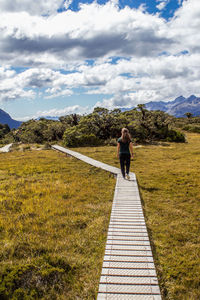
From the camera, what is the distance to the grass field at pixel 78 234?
4961 millimetres

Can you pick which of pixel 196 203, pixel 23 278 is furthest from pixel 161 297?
pixel 196 203

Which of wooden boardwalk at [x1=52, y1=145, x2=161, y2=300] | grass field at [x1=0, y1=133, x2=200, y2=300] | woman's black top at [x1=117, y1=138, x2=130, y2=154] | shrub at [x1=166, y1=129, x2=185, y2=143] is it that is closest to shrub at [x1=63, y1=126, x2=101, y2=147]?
shrub at [x1=166, y1=129, x2=185, y2=143]

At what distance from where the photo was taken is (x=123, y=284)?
4.78 meters

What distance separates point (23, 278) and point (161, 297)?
309 cm

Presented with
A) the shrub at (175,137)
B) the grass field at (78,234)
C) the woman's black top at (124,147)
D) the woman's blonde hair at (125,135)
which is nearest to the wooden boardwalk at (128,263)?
the grass field at (78,234)

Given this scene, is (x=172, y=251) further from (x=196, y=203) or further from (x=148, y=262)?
(x=196, y=203)

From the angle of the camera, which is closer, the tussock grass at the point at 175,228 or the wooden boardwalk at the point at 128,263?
the wooden boardwalk at the point at 128,263

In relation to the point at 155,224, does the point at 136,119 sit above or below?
above

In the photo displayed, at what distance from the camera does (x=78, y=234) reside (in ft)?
23.5

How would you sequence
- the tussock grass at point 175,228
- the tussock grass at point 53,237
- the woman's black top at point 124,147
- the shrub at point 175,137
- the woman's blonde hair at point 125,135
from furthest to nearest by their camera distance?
the shrub at point 175,137 → the woman's black top at point 124,147 → the woman's blonde hair at point 125,135 → the tussock grass at point 175,228 → the tussock grass at point 53,237

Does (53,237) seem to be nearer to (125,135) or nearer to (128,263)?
(128,263)

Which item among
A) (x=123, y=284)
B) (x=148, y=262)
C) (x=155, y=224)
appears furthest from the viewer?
(x=155, y=224)

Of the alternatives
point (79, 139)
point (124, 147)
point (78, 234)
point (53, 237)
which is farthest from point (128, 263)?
point (79, 139)

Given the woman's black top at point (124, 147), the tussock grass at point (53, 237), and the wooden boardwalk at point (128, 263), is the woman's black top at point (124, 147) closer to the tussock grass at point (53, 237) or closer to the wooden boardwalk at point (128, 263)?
the tussock grass at point (53, 237)
